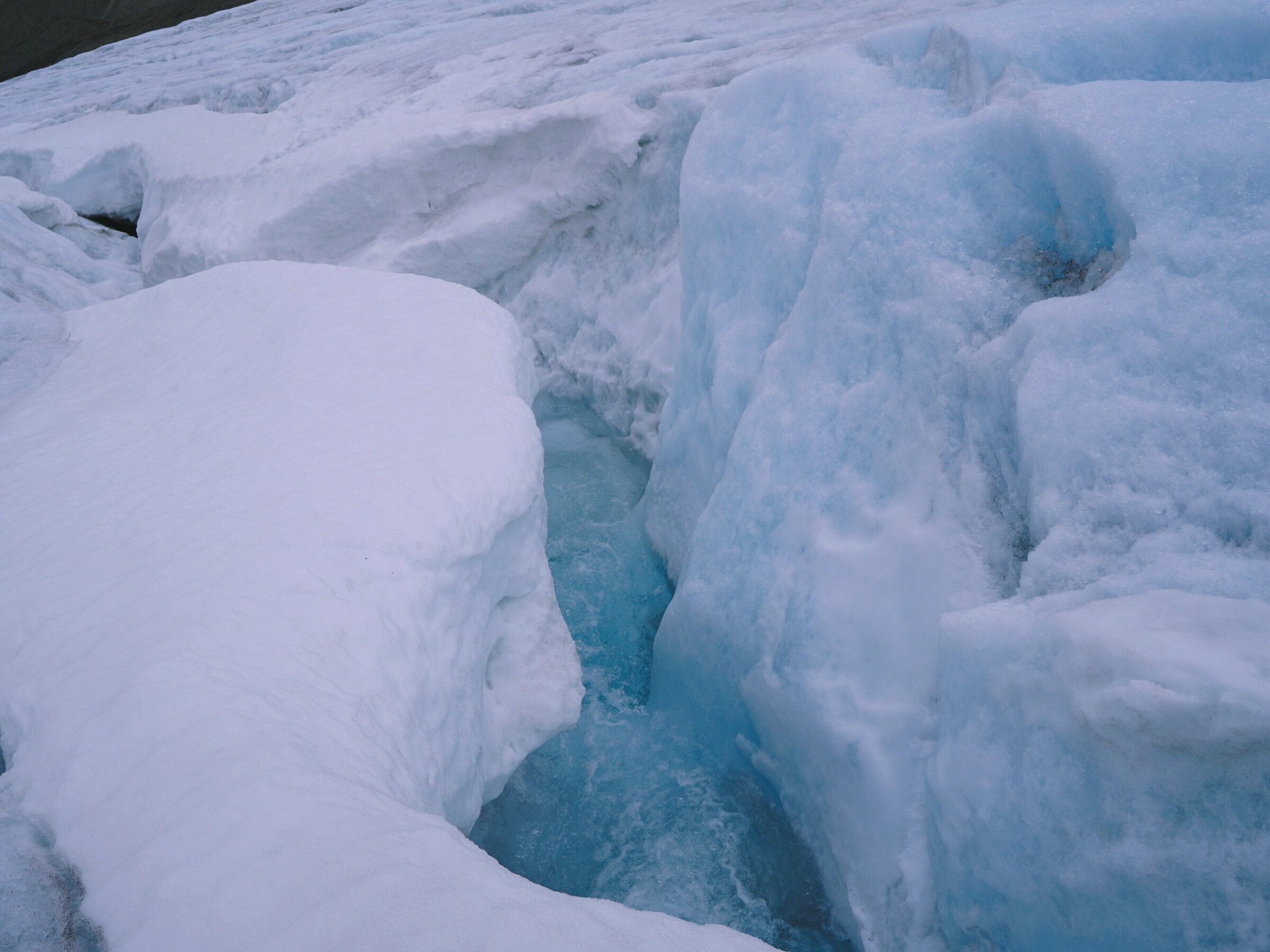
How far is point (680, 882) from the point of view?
2553 millimetres

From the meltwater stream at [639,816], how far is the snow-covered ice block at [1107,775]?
0.66m

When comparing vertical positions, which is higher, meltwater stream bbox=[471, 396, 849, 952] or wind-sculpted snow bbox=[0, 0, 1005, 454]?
wind-sculpted snow bbox=[0, 0, 1005, 454]

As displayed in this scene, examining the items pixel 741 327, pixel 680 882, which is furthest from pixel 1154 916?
pixel 741 327

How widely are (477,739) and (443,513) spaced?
70 centimetres

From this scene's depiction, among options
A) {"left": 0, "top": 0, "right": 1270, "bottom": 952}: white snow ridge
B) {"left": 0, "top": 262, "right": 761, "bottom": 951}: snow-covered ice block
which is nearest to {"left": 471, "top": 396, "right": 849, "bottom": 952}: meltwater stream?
{"left": 0, "top": 0, "right": 1270, "bottom": 952}: white snow ridge

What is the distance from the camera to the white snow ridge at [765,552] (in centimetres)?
148

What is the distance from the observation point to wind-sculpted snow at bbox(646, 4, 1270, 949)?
5.26 feet

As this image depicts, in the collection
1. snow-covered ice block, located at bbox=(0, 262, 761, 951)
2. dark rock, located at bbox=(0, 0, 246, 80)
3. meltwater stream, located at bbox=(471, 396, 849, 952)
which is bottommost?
meltwater stream, located at bbox=(471, 396, 849, 952)

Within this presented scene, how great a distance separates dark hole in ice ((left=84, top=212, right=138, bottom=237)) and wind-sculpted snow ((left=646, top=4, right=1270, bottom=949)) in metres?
6.61

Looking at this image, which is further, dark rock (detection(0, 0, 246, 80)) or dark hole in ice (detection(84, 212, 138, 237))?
dark rock (detection(0, 0, 246, 80))

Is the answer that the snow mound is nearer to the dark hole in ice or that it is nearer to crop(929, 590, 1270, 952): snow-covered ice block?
the dark hole in ice

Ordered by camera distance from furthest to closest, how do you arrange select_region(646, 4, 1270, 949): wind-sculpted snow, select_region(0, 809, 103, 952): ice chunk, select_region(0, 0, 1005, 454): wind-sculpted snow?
select_region(0, 0, 1005, 454): wind-sculpted snow < select_region(646, 4, 1270, 949): wind-sculpted snow < select_region(0, 809, 103, 952): ice chunk

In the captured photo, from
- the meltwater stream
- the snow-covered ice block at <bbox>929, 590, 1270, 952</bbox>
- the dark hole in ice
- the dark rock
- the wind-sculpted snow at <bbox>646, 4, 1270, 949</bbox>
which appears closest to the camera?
the snow-covered ice block at <bbox>929, 590, 1270, 952</bbox>

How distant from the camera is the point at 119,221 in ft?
24.1
